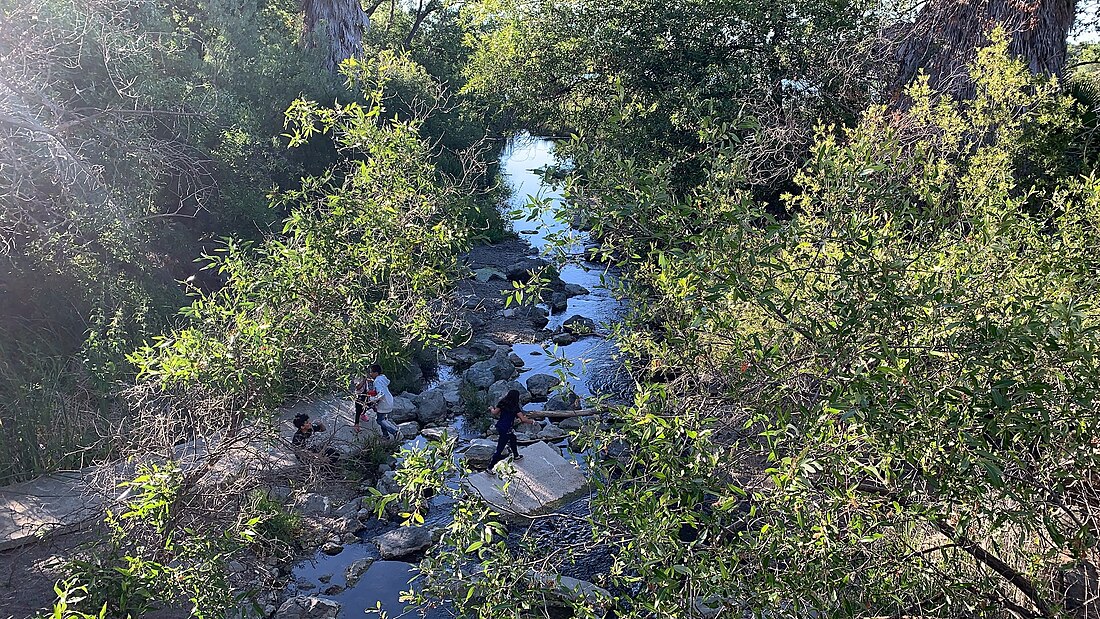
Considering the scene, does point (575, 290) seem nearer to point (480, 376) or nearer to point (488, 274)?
point (488, 274)

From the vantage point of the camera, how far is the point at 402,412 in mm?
12531

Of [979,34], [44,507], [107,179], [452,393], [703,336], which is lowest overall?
[452,393]

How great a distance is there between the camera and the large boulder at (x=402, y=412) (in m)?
12.4

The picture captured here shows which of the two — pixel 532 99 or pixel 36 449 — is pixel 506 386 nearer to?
pixel 36 449

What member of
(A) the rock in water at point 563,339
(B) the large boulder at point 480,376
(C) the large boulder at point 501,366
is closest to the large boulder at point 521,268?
(A) the rock in water at point 563,339

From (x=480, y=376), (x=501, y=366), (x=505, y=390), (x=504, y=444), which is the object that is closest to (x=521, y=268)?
(x=501, y=366)

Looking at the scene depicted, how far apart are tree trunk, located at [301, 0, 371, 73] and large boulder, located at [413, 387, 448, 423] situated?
9.63 meters

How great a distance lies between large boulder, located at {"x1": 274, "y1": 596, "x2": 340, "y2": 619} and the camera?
7836 millimetres

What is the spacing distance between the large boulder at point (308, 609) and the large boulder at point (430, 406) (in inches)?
182

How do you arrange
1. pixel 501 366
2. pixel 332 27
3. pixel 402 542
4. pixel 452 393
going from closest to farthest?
pixel 402 542, pixel 452 393, pixel 501 366, pixel 332 27

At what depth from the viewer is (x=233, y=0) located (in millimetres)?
15469

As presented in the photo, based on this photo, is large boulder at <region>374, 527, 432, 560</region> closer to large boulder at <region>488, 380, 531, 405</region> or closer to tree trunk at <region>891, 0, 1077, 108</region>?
large boulder at <region>488, 380, 531, 405</region>

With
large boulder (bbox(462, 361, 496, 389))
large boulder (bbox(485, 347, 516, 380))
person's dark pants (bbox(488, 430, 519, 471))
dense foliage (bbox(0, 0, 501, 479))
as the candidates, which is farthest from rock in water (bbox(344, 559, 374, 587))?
large boulder (bbox(485, 347, 516, 380))

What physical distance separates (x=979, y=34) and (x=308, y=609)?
12512 millimetres
